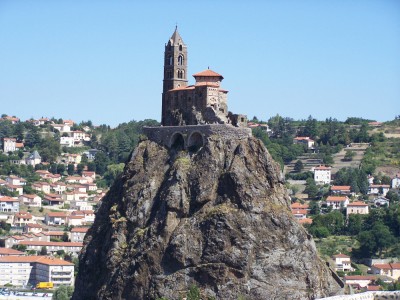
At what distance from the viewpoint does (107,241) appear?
102938mm

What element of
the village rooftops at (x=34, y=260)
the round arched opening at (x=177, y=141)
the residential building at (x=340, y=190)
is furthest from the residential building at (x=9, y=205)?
the round arched opening at (x=177, y=141)

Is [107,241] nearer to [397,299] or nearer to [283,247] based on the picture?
[283,247]

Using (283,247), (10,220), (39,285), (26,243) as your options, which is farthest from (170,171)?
(10,220)

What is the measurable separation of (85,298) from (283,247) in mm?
17024

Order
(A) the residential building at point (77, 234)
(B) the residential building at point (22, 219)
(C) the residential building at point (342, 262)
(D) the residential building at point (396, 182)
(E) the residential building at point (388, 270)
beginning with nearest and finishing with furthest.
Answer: (E) the residential building at point (388, 270) < (C) the residential building at point (342, 262) < (A) the residential building at point (77, 234) < (B) the residential building at point (22, 219) < (D) the residential building at point (396, 182)

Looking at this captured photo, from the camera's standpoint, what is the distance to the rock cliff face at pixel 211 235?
9562 centimetres

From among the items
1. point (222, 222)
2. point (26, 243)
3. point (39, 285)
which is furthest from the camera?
point (26, 243)

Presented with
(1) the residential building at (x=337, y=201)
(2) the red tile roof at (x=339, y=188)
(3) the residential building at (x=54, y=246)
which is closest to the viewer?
(3) the residential building at (x=54, y=246)

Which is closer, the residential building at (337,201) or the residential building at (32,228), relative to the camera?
the residential building at (337,201)

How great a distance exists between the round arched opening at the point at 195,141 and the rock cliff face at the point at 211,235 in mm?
689

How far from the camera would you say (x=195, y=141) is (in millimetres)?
102375

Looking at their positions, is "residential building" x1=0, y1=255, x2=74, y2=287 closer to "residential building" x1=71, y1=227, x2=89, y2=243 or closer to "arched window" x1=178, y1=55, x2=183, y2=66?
"residential building" x1=71, y1=227, x2=89, y2=243

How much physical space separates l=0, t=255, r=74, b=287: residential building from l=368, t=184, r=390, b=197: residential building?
176 feet

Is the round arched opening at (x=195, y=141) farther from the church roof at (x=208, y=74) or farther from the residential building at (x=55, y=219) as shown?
the residential building at (x=55, y=219)
